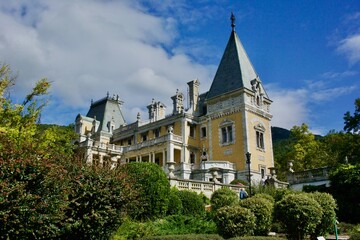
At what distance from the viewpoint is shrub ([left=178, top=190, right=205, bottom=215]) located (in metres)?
17.9

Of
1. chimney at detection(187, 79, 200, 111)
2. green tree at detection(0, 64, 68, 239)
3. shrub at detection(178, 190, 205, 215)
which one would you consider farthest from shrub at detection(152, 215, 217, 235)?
chimney at detection(187, 79, 200, 111)

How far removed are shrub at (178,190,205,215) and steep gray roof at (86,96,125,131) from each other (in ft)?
126

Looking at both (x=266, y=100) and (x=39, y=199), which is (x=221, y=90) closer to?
(x=266, y=100)

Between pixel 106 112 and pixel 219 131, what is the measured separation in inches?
964

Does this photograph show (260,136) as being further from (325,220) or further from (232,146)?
(325,220)

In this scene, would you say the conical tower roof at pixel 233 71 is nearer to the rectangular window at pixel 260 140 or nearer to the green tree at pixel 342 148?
the rectangular window at pixel 260 140

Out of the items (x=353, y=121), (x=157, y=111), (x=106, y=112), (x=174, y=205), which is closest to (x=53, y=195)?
(x=174, y=205)

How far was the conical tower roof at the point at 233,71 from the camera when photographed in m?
38.9

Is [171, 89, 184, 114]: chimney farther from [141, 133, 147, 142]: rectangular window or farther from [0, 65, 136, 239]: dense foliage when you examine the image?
[0, 65, 136, 239]: dense foliage

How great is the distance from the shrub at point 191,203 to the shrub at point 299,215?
18.7 feet

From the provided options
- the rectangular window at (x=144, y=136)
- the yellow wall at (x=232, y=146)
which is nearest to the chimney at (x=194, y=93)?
the yellow wall at (x=232, y=146)

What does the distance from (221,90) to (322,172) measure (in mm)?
16931

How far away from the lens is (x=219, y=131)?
129 feet

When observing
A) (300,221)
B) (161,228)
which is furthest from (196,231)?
(300,221)
